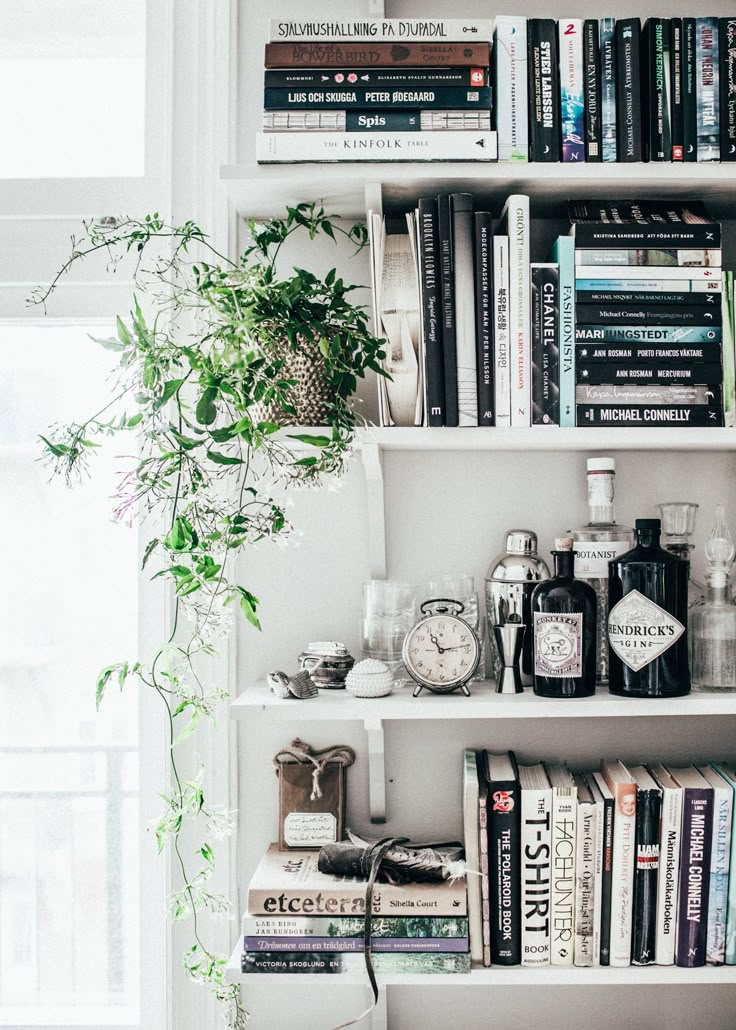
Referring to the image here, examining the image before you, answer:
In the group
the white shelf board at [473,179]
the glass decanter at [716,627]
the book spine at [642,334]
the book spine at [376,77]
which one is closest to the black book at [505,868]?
the glass decanter at [716,627]

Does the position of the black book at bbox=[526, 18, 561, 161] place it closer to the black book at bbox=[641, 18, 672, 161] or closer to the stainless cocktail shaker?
the black book at bbox=[641, 18, 672, 161]

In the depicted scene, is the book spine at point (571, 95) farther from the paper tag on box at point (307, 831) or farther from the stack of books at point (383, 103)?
the paper tag on box at point (307, 831)

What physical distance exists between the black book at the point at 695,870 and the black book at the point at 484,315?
0.58 metres

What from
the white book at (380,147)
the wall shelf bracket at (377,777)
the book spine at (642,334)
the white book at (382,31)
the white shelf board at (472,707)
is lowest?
the wall shelf bracket at (377,777)

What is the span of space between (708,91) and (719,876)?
103 centimetres

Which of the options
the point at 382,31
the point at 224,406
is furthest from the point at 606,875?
the point at 382,31

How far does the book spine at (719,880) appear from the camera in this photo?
114cm

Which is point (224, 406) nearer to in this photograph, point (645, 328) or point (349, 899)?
point (645, 328)

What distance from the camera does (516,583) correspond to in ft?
4.01

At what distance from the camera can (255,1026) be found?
1320mm

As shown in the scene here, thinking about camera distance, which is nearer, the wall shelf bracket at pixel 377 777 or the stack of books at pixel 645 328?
the stack of books at pixel 645 328

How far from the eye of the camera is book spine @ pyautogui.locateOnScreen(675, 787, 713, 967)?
3.74 ft

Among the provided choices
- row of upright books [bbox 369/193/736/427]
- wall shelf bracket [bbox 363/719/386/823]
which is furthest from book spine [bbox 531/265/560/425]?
wall shelf bracket [bbox 363/719/386/823]

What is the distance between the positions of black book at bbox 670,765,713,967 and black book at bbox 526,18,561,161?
2.85 ft
